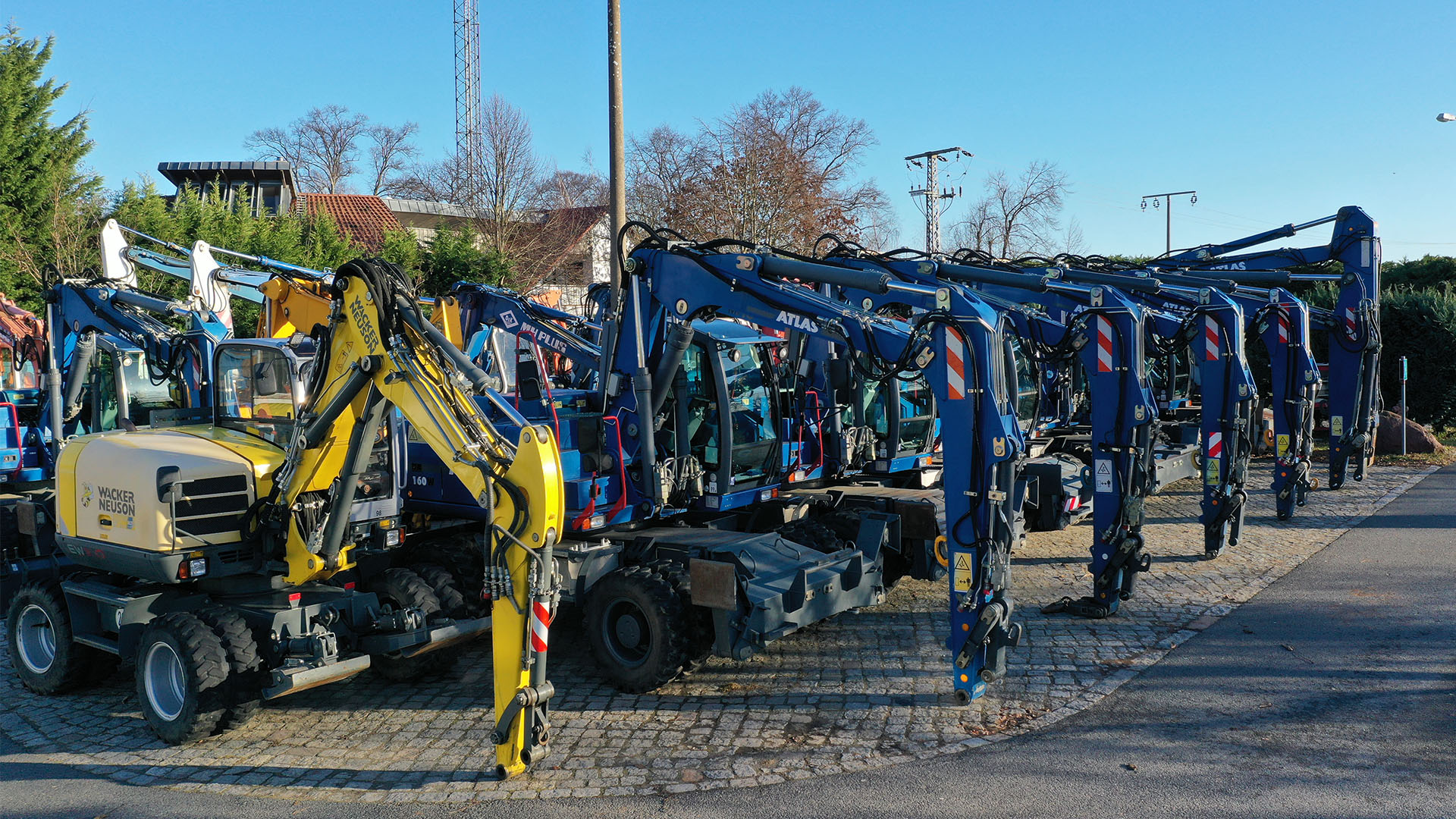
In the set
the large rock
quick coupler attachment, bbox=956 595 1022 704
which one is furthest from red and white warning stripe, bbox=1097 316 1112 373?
the large rock

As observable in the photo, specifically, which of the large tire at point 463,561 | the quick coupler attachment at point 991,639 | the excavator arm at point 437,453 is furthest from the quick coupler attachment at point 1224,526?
the excavator arm at point 437,453

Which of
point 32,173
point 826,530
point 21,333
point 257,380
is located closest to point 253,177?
point 32,173

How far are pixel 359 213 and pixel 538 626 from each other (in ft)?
120

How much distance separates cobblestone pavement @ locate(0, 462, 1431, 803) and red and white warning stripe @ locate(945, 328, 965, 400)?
2142 mm

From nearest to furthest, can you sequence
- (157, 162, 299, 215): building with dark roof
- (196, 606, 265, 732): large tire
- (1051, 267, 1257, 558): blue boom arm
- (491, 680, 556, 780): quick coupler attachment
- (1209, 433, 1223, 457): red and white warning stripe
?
(491, 680, 556, 780): quick coupler attachment
(196, 606, 265, 732): large tire
(1051, 267, 1257, 558): blue boom arm
(1209, 433, 1223, 457): red and white warning stripe
(157, 162, 299, 215): building with dark roof

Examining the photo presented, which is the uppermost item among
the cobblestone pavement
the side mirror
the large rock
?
the side mirror

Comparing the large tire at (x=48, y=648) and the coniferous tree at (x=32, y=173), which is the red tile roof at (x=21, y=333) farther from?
the large tire at (x=48, y=648)

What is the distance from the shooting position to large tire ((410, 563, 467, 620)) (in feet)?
24.1

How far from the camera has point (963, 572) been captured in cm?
667

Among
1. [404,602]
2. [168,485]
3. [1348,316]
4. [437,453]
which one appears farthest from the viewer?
[1348,316]

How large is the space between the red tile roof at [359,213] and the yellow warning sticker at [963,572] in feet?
105

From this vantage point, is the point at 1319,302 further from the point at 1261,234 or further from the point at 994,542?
the point at 994,542

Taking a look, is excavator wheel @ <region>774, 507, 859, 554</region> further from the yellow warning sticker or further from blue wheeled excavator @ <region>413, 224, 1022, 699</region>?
the yellow warning sticker

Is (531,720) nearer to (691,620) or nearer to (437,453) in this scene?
(437,453)
